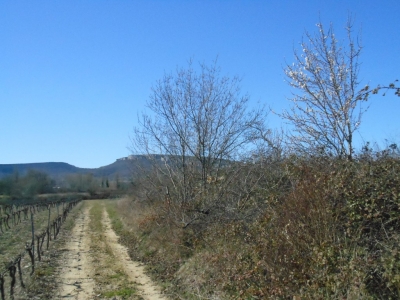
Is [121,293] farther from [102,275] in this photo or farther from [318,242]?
[318,242]

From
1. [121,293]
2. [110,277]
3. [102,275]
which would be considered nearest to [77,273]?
[102,275]

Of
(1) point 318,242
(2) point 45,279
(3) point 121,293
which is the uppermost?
(1) point 318,242

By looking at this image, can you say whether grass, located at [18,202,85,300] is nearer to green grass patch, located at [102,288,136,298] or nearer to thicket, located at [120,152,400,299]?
green grass patch, located at [102,288,136,298]

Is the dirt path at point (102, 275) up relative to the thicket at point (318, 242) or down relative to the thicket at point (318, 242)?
down

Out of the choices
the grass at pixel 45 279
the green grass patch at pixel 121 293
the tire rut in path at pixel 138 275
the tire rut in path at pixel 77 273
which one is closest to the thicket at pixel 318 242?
the tire rut in path at pixel 138 275

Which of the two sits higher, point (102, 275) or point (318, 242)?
point (318, 242)

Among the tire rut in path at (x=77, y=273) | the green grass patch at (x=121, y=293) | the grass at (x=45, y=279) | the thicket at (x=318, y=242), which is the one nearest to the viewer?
the thicket at (x=318, y=242)

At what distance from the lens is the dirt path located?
1039 centimetres

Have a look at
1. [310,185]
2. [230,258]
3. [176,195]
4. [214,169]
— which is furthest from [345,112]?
[176,195]

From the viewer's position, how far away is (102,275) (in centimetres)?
1269

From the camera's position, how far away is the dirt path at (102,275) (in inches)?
409

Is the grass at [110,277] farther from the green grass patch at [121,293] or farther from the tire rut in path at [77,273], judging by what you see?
the tire rut in path at [77,273]

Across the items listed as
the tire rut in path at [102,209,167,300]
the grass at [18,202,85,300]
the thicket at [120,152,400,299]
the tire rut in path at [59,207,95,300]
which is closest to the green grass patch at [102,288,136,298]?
the tire rut in path at [102,209,167,300]

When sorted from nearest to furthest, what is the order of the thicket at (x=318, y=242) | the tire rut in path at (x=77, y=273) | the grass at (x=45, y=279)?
the thicket at (x=318, y=242), the grass at (x=45, y=279), the tire rut in path at (x=77, y=273)
